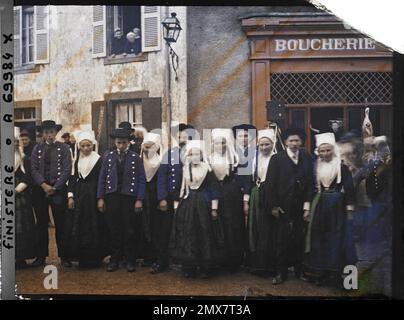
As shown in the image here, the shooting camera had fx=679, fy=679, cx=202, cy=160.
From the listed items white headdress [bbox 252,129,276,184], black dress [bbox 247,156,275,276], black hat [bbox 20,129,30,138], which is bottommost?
black dress [bbox 247,156,275,276]

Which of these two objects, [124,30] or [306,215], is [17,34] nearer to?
[124,30]

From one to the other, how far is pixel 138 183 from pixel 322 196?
4.90ft

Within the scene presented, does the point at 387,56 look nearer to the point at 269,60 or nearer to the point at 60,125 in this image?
the point at 269,60

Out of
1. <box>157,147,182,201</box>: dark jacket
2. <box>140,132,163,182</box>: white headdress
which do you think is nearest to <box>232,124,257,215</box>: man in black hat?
<box>157,147,182,201</box>: dark jacket

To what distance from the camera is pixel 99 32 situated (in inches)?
217

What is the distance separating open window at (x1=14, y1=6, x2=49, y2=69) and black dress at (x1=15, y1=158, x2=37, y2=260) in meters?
0.83

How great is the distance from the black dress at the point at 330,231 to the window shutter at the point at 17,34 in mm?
2657

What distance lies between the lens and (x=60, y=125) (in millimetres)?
5574

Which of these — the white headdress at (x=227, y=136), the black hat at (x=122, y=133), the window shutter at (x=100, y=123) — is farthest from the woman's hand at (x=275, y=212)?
the window shutter at (x=100, y=123)

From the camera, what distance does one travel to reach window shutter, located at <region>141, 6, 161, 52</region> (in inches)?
213

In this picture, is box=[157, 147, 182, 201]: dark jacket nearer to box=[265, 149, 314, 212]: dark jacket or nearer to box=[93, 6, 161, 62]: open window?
box=[265, 149, 314, 212]: dark jacket

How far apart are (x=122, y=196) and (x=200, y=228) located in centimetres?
69

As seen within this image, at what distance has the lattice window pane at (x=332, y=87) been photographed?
545 centimetres

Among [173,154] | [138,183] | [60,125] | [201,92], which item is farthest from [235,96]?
[60,125]
